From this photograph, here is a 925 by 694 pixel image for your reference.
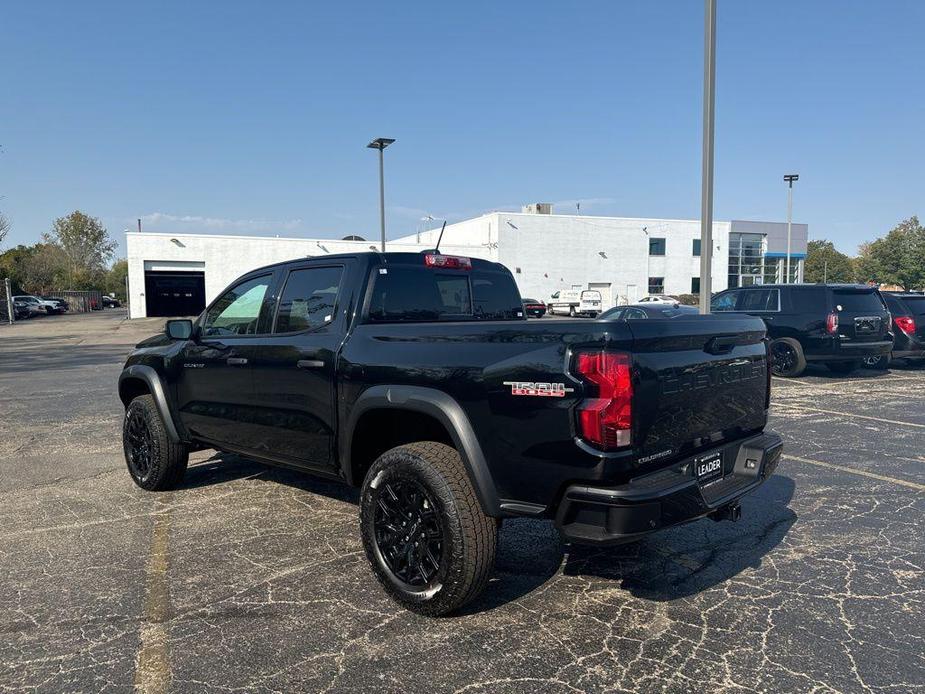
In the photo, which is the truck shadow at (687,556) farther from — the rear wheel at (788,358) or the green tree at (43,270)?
the green tree at (43,270)

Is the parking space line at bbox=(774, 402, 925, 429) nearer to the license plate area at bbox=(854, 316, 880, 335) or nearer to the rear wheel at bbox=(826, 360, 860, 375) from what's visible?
the license plate area at bbox=(854, 316, 880, 335)

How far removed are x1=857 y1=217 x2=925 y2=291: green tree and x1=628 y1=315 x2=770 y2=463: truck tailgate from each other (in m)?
75.7

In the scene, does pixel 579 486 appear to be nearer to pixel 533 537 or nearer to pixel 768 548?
pixel 533 537

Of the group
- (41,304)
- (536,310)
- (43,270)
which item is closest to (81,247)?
(43,270)

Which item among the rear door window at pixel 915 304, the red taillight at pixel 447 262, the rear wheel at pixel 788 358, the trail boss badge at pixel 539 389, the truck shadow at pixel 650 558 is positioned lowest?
the truck shadow at pixel 650 558

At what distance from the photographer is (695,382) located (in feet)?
11.1

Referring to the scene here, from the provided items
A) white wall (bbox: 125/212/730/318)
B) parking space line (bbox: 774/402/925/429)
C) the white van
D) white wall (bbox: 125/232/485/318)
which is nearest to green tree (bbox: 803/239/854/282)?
white wall (bbox: 125/212/730/318)

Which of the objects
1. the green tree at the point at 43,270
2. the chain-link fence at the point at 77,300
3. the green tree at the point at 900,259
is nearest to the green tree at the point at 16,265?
the green tree at the point at 43,270

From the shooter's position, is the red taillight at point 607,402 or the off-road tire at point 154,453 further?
the off-road tire at point 154,453

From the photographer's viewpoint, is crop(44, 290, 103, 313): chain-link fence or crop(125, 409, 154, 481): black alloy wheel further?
crop(44, 290, 103, 313): chain-link fence

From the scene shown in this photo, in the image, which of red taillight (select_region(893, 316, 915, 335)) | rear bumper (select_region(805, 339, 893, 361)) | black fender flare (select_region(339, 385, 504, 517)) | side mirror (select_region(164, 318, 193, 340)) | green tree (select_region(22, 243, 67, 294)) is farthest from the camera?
green tree (select_region(22, 243, 67, 294))

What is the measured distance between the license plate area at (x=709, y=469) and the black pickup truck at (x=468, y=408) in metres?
0.01

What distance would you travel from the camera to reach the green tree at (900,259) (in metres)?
69.8

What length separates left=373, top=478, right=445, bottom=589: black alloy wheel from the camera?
3430 millimetres
